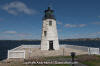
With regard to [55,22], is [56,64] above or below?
below

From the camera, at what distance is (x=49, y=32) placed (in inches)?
979

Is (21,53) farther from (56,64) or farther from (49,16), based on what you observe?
(49,16)

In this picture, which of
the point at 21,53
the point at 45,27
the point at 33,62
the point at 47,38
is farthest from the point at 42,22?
the point at 33,62

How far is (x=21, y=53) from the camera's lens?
17.5 meters

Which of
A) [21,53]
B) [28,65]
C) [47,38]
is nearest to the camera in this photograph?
[28,65]

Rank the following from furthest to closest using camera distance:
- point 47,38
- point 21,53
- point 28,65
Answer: point 47,38 < point 21,53 < point 28,65

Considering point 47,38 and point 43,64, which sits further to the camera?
point 47,38

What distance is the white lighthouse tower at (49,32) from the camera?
25.0 m

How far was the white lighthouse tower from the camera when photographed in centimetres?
2495

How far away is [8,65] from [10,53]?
477cm

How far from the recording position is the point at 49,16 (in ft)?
83.5

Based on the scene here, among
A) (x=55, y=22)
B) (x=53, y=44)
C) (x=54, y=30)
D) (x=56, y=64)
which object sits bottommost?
(x=56, y=64)

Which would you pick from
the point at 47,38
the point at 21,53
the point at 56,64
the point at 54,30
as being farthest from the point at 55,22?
the point at 56,64

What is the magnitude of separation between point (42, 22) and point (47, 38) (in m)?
3.48
